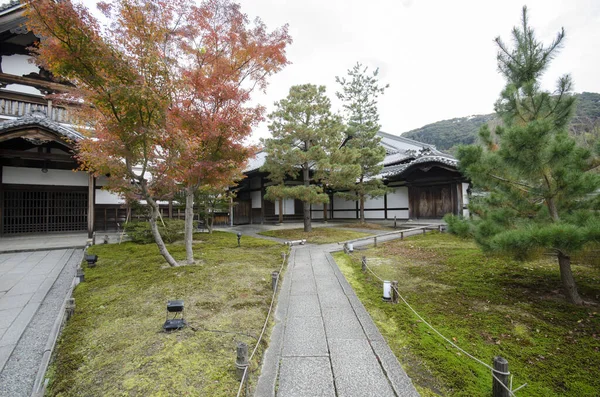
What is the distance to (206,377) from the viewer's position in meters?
2.58

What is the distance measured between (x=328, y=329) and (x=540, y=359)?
241cm

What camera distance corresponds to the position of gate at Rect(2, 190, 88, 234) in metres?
11.1

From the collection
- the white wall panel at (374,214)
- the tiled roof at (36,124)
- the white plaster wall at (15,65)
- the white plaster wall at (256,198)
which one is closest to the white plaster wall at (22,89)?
the white plaster wall at (15,65)

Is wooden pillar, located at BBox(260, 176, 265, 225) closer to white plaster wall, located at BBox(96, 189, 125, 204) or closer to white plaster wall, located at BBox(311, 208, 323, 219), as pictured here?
white plaster wall, located at BBox(311, 208, 323, 219)

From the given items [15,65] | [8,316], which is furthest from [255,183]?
[8,316]

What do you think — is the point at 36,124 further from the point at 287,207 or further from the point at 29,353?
the point at 287,207

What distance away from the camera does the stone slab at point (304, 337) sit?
3.12 m

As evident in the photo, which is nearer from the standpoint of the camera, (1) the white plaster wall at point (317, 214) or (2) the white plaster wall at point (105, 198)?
(2) the white plaster wall at point (105, 198)

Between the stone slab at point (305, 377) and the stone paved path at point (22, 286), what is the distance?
3.17 metres

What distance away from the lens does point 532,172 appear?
4051 mm

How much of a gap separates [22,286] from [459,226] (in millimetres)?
8874

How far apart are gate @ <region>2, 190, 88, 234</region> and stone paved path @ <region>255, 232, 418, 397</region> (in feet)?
41.5

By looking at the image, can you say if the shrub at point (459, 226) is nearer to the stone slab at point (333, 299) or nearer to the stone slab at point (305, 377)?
the stone slab at point (333, 299)

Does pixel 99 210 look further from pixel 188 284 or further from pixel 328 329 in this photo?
pixel 328 329
